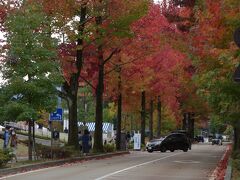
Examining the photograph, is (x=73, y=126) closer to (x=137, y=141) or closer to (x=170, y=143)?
(x=170, y=143)

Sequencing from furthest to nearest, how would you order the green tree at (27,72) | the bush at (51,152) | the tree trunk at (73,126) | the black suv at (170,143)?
the black suv at (170,143)
the tree trunk at (73,126)
the bush at (51,152)
the green tree at (27,72)

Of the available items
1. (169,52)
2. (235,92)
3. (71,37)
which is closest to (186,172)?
(235,92)

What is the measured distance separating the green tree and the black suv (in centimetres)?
2181

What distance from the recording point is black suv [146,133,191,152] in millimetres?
44750

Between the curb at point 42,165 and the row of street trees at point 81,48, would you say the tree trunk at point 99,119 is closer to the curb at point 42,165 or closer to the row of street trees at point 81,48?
the row of street trees at point 81,48

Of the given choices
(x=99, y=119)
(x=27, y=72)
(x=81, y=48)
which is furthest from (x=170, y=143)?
(x=27, y=72)

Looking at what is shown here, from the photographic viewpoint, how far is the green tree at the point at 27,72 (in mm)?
22703

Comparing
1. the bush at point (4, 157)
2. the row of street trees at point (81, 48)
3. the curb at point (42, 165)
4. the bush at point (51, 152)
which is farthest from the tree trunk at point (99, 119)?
the bush at point (4, 157)

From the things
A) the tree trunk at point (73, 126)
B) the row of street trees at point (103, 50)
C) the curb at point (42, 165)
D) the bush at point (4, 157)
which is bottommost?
the curb at point (42, 165)

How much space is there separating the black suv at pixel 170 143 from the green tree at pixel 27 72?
71.6 feet

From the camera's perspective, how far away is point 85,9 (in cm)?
2969

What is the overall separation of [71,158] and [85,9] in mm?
8562

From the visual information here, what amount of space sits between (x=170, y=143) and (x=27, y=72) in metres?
24.6

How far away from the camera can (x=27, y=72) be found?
23188 mm
